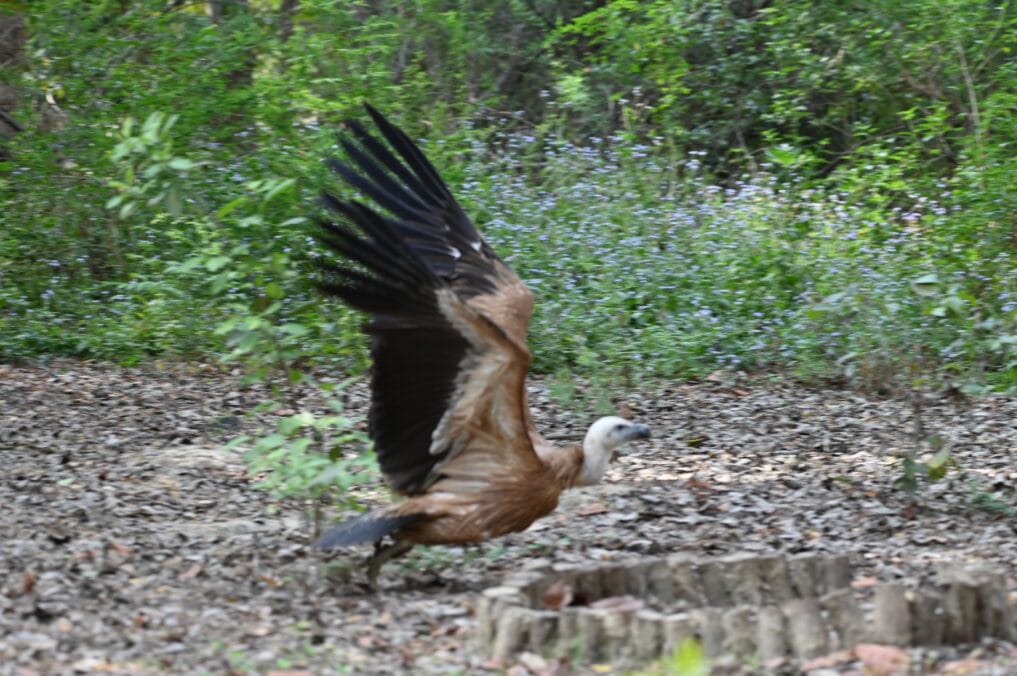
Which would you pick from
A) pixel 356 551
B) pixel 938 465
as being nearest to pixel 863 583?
pixel 938 465

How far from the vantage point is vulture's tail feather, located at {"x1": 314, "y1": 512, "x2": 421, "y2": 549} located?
463cm

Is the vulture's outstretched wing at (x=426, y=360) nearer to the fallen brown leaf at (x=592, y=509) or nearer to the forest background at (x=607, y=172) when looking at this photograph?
the fallen brown leaf at (x=592, y=509)

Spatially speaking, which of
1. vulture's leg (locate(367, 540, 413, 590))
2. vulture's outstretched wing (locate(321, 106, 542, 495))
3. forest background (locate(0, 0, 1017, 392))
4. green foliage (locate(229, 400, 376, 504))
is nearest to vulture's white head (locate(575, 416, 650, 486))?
vulture's outstretched wing (locate(321, 106, 542, 495))

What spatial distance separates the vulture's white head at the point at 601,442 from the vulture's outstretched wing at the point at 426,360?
223 millimetres

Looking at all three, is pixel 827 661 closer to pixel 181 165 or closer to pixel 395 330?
pixel 395 330

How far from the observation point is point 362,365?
5.40 m

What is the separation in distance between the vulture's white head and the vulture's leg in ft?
2.23

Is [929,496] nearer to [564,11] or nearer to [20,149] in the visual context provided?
[20,149]

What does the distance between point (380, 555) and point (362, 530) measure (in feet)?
0.67

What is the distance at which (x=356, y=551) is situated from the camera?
527cm

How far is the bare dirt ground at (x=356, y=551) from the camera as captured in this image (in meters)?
4.12

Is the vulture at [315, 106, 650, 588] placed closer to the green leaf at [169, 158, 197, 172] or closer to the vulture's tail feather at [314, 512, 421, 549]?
the vulture's tail feather at [314, 512, 421, 549]

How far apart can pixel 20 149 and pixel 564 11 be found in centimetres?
596

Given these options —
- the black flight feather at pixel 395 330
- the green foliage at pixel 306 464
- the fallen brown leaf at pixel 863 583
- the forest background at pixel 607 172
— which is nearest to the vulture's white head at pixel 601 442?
the black flight feather at pixel 395 330
